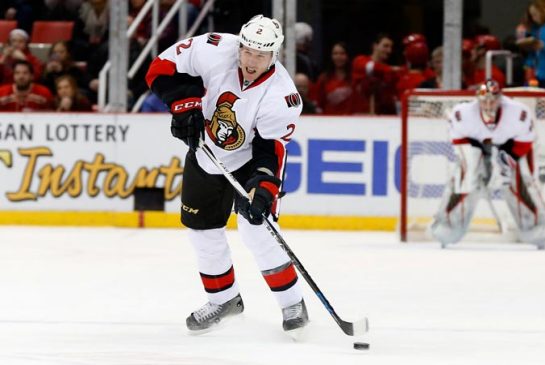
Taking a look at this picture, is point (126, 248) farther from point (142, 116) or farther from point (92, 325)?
point (92, 325)

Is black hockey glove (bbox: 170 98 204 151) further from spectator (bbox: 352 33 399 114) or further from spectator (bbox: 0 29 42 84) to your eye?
spectator (bbox: 0 29 42 84)

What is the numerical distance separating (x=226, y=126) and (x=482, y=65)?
17.5ft

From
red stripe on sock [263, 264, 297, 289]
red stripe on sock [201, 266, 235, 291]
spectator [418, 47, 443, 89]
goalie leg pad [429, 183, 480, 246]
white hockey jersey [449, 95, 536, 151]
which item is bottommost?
goalie leg pad [429, 183, 480, 246]

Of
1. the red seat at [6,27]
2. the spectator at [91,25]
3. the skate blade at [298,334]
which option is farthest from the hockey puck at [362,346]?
the red seat at [6,27]

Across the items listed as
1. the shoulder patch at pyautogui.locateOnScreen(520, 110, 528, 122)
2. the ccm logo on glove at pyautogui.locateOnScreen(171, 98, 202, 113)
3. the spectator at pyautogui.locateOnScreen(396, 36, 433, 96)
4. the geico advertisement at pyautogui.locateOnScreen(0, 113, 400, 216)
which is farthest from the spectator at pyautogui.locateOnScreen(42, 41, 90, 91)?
the ccm logo on glove at pyautogui.locateOnScreen(171, 98, 202, 113)

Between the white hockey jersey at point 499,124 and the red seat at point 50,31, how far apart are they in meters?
3.98

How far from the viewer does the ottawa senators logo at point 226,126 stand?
17.3ft

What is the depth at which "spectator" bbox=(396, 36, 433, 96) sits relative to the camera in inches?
408

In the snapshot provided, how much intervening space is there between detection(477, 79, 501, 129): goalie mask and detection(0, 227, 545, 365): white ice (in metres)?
0.79

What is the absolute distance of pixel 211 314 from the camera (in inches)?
218

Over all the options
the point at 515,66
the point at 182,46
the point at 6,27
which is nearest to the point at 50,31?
the point at 6,27

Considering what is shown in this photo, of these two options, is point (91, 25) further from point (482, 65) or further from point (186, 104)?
point (186, 104)

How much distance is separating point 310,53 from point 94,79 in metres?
1.62

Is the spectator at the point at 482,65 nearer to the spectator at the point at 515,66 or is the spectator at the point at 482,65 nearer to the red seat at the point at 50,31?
the spectator at the point at 515,66
